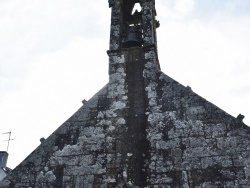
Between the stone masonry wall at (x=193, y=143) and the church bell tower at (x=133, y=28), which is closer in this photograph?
the stone masonry wall at (x=193, y=143)

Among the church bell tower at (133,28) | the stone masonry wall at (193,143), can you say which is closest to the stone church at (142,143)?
the stone masonry wall at (193,143)

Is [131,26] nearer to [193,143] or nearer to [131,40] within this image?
[131,40]

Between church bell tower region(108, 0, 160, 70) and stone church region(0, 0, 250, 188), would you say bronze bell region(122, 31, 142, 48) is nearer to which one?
church bell tower region(108, 0, 160, 70)

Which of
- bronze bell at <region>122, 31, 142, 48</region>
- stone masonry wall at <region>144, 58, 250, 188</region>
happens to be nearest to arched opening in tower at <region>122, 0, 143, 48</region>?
bronze bell at <region>122, 31, 142, 48</region>

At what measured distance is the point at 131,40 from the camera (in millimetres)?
8719

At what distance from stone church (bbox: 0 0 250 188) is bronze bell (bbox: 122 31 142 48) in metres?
0.93

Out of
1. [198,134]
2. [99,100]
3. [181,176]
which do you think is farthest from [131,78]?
[181,176]

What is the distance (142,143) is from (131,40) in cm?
314

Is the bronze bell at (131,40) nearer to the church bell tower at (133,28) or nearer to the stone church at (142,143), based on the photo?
the church bell tower at (133,28)

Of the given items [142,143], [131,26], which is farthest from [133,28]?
[142,143]

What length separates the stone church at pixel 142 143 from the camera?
20.0ft

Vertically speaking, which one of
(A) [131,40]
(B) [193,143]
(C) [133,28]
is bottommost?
(B) [193,143]

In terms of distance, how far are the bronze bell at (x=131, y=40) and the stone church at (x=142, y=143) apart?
934 mm

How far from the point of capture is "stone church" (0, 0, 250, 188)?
6.10m
